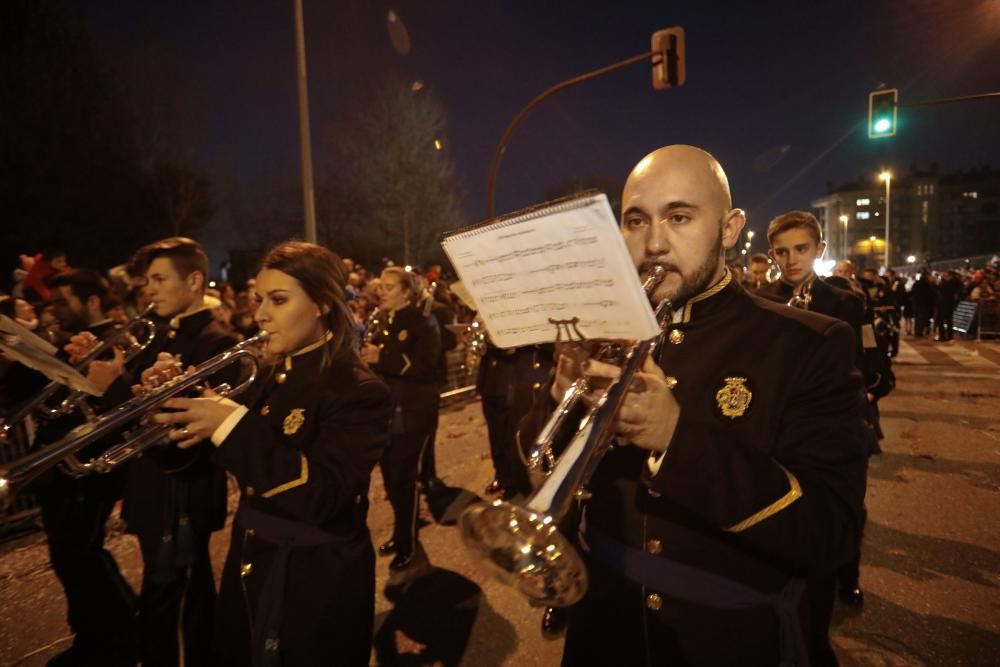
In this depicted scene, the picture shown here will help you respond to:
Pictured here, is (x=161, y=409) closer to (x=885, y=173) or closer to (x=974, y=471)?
(x=974, y=471)

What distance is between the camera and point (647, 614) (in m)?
1.82

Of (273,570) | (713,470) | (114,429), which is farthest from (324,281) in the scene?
(713,470)

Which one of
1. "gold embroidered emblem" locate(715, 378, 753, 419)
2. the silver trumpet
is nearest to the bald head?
"gold embroidered emblem" locate(715, 378, 753, 419)

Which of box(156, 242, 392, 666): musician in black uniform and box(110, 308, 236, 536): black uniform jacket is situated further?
box(110, 308, 236, 536): black uniform jacket

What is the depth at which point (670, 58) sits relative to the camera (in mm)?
12289

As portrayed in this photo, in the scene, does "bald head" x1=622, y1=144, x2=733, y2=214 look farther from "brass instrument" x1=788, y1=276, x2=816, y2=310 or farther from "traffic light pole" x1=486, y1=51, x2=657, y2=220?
"traffic light pole" x1=486, y1=51, x2=657, y2=220

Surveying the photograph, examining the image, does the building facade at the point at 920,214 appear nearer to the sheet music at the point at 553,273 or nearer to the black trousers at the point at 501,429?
the black trousers at the point at 501,429

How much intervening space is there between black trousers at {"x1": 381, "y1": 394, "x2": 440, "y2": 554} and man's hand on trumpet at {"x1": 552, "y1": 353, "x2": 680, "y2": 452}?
329cm

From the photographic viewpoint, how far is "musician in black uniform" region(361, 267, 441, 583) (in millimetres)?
4730

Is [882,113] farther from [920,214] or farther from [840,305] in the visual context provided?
[920,214]

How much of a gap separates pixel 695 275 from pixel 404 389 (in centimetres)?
402

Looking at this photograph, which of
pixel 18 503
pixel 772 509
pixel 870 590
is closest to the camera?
pixel 772 509

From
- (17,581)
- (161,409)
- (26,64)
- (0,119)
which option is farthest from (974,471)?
(26,64)

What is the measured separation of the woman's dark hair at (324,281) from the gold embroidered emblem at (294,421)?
0.86ft
